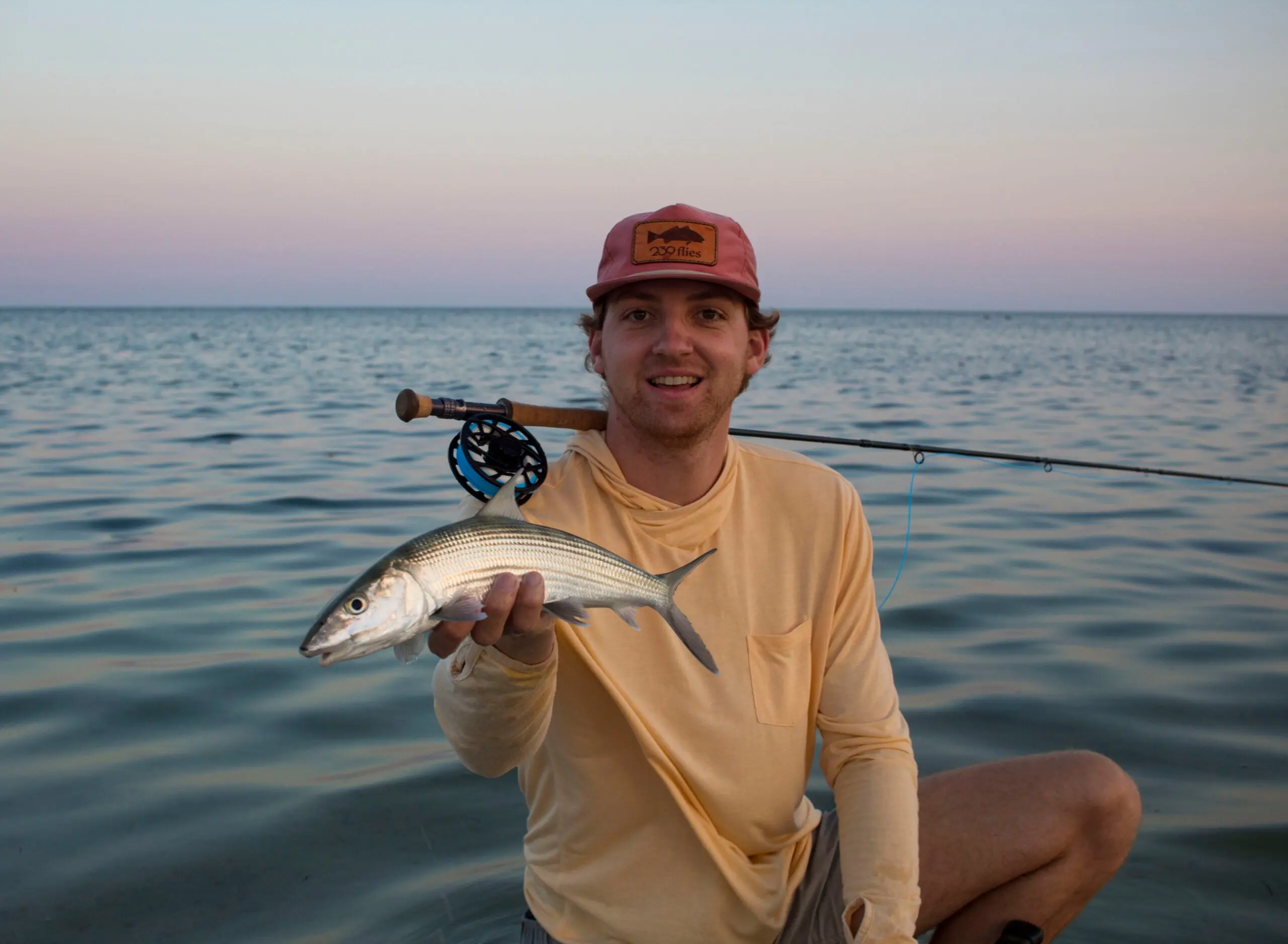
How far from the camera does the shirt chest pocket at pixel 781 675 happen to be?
321 cm

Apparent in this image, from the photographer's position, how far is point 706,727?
3.14 meters

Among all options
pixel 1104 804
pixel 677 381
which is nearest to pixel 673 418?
pixel 677 381

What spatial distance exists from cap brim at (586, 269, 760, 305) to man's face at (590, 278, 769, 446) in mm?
40

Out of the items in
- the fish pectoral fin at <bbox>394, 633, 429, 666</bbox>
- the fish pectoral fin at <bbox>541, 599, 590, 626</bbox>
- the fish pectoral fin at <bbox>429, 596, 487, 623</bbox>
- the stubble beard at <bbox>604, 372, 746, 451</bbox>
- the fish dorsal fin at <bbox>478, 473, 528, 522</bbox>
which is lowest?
the fish pectoral fin at <bbox>394, 633, 429, 666</bbox>

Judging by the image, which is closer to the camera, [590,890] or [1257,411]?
[590,890]

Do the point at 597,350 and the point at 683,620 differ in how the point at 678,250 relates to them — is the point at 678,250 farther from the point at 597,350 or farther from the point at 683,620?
the point at 683,620

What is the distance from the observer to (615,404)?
347 cm

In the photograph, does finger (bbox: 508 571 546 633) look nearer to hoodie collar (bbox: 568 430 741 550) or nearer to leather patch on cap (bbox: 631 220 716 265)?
hoodie collar (bbox: 568 430 741 550)

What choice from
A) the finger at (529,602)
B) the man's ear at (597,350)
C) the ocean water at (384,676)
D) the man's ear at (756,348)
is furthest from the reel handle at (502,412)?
the ocean water at (384,676)

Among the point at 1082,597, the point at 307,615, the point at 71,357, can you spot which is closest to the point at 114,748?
the point at 307,615

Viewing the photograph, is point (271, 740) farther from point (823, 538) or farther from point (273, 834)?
point (823, 538)

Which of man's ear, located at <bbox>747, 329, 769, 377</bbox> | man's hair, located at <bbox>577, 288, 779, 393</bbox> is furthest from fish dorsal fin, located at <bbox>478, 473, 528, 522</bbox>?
man's ear, located at <bbox>747, 329, 769, 377</bbox>

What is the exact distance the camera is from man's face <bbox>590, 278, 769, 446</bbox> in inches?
131

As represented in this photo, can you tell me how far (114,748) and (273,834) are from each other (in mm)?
1261
